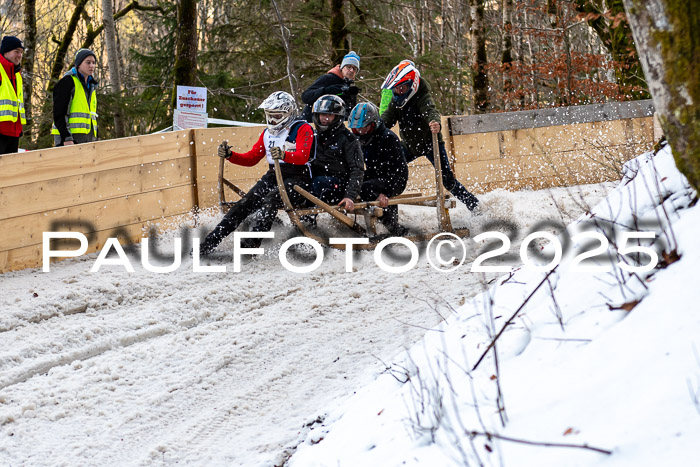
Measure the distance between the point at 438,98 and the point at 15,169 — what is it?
1096 cm

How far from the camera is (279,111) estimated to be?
7.44 meters

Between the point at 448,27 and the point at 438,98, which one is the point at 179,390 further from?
the point at 448,27

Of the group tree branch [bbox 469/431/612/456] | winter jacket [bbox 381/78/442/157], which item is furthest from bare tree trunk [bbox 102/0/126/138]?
tree branch [bbox 469/431/612/456]

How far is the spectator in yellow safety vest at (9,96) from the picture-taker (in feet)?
25.3


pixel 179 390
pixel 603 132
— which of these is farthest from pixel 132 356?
pixel 603 132

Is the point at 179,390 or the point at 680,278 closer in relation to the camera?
the point at 680,278

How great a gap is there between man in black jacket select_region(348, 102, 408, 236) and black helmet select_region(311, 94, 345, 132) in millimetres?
292

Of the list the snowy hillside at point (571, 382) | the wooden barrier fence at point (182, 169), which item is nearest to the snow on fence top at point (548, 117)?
the wooden barrier fence at point (182, 169)

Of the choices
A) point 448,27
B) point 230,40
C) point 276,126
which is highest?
point 448,27

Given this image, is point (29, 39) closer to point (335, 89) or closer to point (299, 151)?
point (335, 89)

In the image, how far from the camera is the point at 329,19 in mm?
15602

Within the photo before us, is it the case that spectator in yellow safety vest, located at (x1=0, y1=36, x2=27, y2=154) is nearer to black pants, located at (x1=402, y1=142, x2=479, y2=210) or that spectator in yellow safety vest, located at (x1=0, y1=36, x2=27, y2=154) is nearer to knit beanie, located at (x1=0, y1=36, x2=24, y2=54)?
knit beanie, located at (x1=0, y1=36, x2=24, y2=54)

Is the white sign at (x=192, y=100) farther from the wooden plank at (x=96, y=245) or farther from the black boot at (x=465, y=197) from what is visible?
the black boot at (x=465, y=197)

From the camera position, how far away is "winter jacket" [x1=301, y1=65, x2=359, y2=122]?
8.39 meters
